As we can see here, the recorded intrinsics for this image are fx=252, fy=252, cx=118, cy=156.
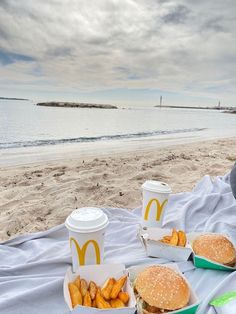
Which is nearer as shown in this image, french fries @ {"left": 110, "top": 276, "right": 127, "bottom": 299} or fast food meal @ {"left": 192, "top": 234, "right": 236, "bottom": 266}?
french fries @ {"left": 110, "top": 276, "right": 127, "bottom": 299}

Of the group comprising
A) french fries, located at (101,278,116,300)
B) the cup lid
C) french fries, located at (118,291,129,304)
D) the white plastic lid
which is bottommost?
french fries, located at (118,291,129,304)

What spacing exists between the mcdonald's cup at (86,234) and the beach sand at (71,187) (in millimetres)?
1307

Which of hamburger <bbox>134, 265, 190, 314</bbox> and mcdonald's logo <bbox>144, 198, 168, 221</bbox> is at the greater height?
mcdonald's logo <bbox>144, 198, 168, 221</bbox>

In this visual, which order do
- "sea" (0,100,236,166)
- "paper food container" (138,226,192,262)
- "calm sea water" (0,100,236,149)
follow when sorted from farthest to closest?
"calm sea water" (0,100,236,149), "sea" (0,100,236,166), "paper food container" (138,226,192,262)

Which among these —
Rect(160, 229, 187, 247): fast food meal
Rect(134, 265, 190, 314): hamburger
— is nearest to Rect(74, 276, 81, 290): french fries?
Rect(134, 265, 190, 314): hamburger

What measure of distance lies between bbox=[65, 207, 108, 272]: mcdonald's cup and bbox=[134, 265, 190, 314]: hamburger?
0.43 meters

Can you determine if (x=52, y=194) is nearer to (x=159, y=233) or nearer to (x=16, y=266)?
(x=16, y=266)

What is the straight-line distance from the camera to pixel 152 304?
145 centimetres

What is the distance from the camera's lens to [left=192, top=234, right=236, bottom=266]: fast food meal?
203 cm

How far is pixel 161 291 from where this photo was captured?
4.84 feet

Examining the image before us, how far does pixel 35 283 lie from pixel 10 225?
1.37 m

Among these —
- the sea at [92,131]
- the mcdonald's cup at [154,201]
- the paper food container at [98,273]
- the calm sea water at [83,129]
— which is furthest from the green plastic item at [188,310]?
the calm sea water at [83,129]

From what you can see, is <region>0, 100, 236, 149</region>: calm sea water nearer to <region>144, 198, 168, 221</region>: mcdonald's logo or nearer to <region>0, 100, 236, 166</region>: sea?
<region>0, 100, 236, 166</region>: sea

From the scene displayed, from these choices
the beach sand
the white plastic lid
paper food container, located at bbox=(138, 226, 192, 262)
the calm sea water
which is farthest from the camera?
the calm sea water
